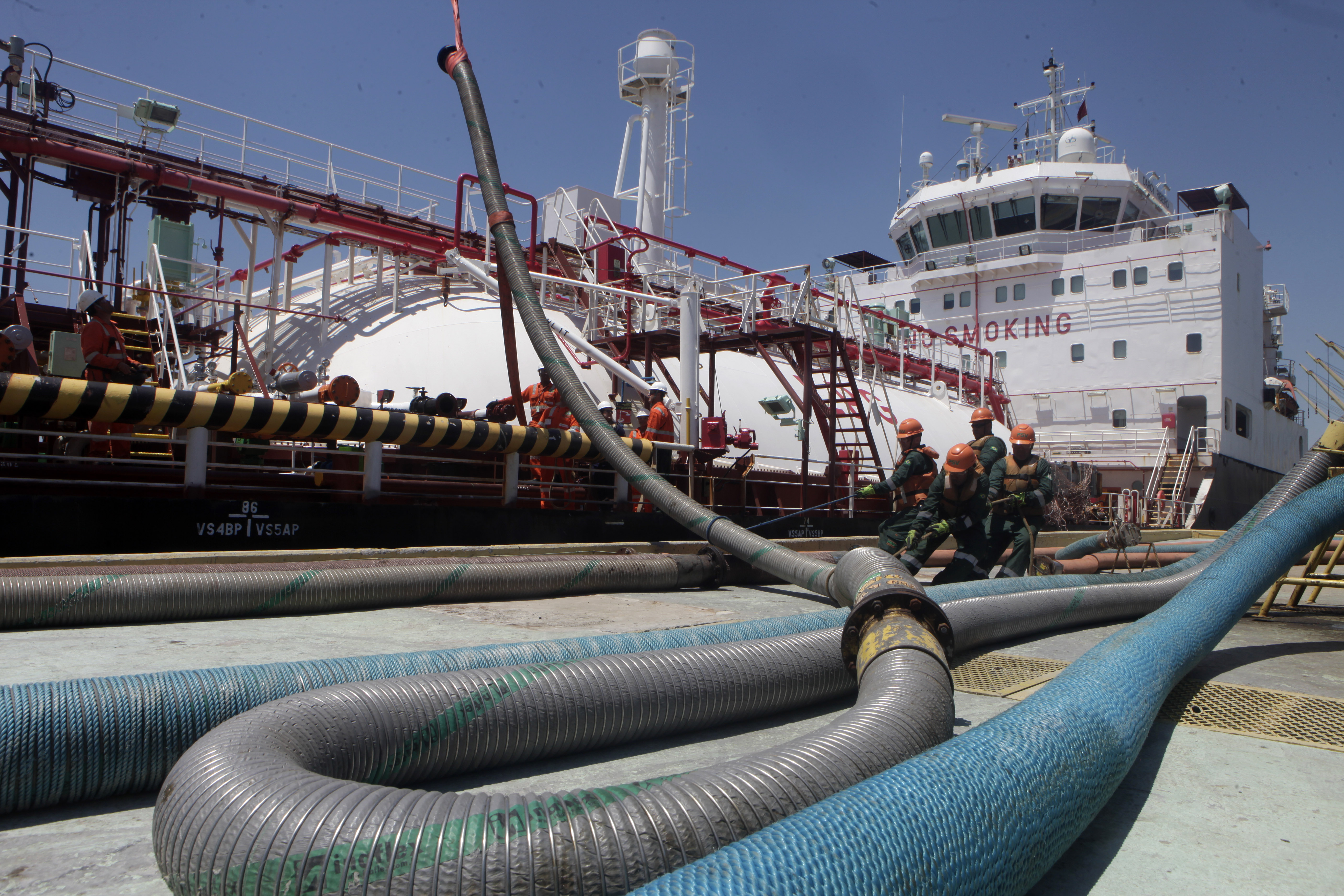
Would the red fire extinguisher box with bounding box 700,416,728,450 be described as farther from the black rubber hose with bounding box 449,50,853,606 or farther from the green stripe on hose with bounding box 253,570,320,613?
the green stripe on hose with bounding box 253,570,320,613

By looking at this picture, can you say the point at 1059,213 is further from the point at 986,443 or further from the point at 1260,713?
the point at 1260,713

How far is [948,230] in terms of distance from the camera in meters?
31.5

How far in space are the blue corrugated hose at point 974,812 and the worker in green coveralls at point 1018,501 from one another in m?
4.62

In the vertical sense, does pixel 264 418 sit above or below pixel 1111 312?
below

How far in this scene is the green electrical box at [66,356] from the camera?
296 inches

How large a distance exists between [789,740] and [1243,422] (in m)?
32.9

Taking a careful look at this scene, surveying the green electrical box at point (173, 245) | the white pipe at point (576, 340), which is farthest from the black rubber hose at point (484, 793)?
the green electrical box at point (173, 245)

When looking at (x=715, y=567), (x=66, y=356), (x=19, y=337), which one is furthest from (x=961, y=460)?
(x=19, y=337)

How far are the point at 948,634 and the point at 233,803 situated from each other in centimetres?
268

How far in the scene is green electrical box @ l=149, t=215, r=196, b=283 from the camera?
44.5 feet

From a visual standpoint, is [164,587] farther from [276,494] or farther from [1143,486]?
[1143,486]

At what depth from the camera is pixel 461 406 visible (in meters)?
10.2

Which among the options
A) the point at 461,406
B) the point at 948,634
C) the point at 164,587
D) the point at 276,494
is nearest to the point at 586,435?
the point at 461,406

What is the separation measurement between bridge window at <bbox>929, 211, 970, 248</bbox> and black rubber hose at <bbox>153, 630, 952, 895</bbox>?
30755mm
